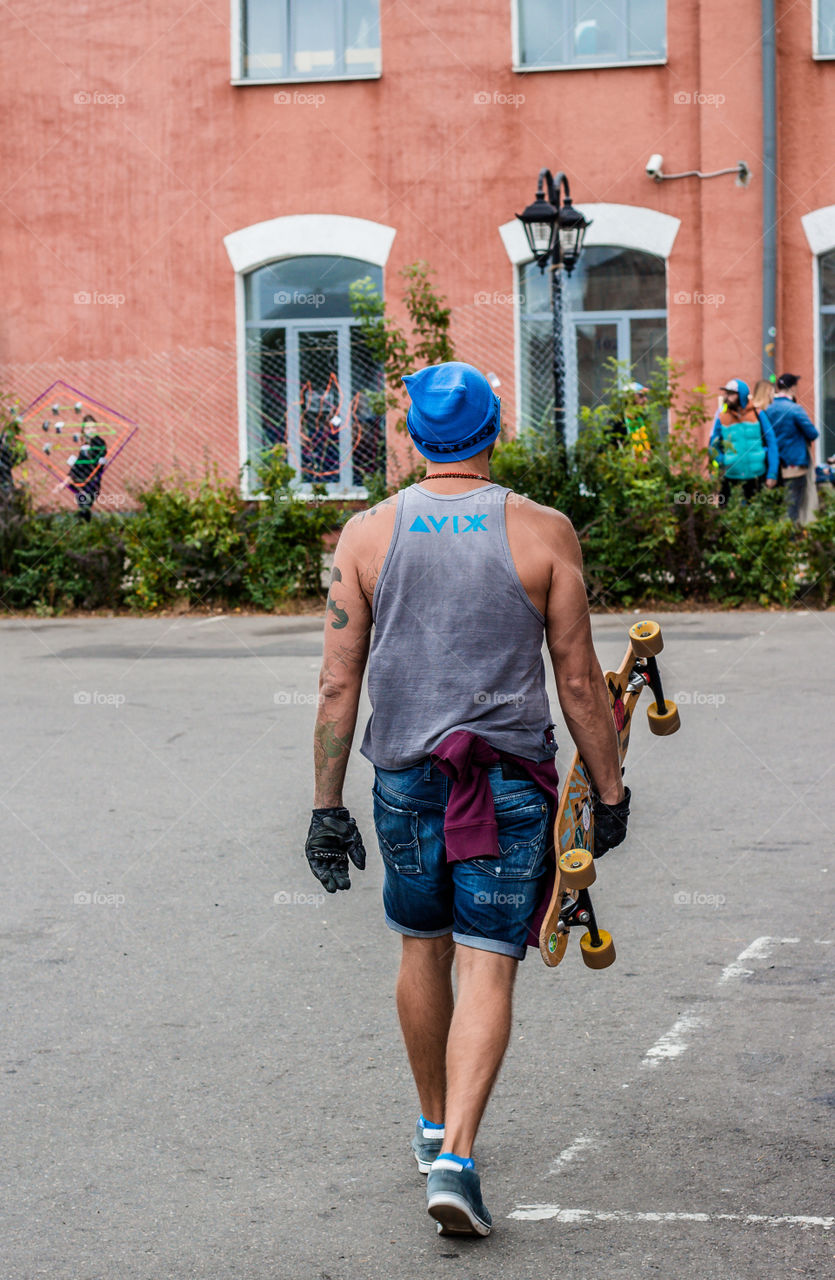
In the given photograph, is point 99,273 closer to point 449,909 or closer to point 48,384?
point 48,384

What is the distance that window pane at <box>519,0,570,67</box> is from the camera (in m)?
20.2

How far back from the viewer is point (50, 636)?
14.1m

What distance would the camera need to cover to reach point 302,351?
21.2 meters

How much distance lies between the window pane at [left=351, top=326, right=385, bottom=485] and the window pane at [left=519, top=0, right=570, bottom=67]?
4.08 m

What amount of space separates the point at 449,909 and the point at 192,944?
2165 millimetres

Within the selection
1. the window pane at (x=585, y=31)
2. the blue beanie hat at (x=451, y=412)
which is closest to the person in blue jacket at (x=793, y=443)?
the window pane at (x=585, y=31)

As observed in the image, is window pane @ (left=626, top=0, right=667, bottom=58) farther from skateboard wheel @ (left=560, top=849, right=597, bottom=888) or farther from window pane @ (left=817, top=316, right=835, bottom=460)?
skateboard wheel @ (left=560, top=849, right=597, bottom=888)

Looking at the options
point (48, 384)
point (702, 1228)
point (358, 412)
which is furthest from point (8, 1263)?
point (48, 384)

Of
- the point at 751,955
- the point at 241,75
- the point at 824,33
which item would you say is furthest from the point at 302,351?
the point at 751,955

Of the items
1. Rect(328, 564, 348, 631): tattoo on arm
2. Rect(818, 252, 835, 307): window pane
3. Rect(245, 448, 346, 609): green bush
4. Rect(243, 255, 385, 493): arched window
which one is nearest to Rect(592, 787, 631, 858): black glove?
Rect(328, 564, 348, 631): tattoo on arm

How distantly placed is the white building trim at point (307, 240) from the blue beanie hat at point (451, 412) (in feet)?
57.2

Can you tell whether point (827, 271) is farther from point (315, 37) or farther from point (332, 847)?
point (332, 847)

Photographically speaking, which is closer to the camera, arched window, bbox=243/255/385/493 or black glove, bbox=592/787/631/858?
black glove, bbox=592/787/631/858

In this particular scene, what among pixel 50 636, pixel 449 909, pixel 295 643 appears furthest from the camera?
pixel 50 636
